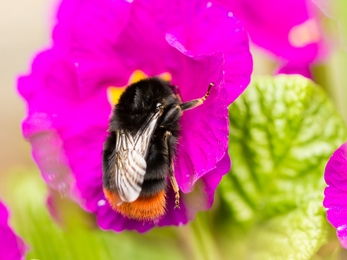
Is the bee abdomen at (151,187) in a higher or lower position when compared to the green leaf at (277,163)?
higher

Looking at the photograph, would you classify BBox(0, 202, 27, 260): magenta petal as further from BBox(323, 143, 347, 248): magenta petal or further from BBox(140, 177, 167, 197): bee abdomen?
BBox(323, 143, 347, 248): magenta petal

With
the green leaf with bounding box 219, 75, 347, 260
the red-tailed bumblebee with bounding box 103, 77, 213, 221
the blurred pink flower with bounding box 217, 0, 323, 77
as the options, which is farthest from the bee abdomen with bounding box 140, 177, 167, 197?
the blurred pink flower with bounding box 217, 0, 323, 77

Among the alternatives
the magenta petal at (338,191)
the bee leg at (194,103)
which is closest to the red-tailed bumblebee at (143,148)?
the bee leg at (194,103)

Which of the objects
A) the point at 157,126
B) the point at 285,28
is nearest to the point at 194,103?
the point at 157,126

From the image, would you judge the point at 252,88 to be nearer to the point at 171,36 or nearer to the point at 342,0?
the point at 171,36

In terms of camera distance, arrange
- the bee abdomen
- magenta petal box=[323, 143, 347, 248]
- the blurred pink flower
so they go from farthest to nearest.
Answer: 1. the blurred pink flower
2. the bee abdomen
3. magenta petal box=[323, 143, 347, 248]

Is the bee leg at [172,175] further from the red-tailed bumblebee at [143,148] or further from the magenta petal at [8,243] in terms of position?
the magenta petal at [8,243]

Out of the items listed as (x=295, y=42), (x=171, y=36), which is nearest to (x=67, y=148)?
(x=171, y=36)
